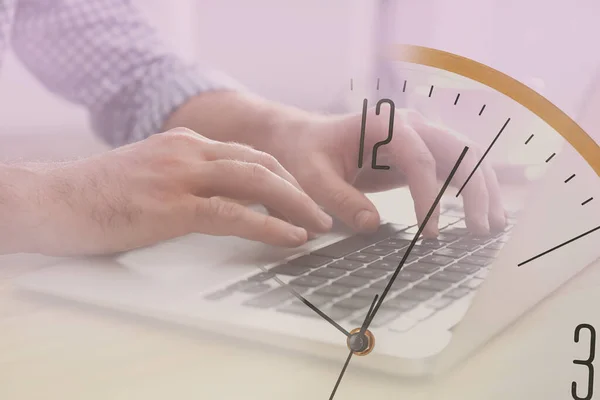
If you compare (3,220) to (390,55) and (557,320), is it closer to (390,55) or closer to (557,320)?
(390,55)

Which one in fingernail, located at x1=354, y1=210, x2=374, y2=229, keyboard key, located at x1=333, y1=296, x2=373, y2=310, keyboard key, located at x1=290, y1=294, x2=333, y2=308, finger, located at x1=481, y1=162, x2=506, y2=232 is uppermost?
finger, located at x1=481, y1=162, x2=506, y2=232

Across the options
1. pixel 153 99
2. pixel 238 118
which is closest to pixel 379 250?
pixel 238 118

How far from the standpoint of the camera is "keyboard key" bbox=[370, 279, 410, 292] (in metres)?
0.67

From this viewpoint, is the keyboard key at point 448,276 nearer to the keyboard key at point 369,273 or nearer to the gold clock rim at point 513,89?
the keyboard key at point 369,273

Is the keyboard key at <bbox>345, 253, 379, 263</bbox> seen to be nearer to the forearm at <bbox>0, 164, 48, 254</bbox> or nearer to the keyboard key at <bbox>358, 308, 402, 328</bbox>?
the keyboard key at <bbox>358, 308, 402, 328</bbox>

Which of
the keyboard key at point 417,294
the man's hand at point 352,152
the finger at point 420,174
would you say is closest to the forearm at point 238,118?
the man's hand at point 352,152

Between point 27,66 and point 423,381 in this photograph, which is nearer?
point 423,381

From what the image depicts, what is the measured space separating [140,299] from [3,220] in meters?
0.19

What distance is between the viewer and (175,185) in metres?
0.71

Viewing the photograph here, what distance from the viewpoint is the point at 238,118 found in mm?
734

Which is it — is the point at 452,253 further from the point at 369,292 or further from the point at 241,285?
the point at 241,285

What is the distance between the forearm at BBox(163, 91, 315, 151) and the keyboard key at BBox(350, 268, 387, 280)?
0.17 m

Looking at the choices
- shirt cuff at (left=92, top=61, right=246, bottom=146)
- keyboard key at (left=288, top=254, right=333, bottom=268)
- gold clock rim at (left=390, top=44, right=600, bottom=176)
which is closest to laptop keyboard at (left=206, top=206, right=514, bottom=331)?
keyboard key at (left=288, top=254, right=333, bottom=268)

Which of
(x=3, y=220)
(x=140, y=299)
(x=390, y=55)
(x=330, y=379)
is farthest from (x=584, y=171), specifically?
(x=3, y=220)
